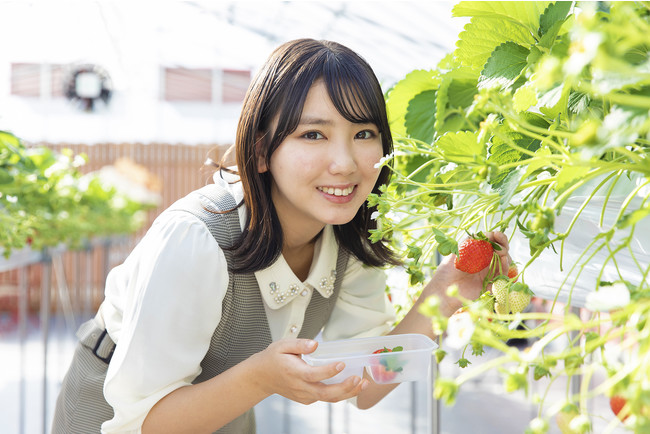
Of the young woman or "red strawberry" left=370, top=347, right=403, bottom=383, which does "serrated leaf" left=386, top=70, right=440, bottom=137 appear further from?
"red strawberry" left=370, top=347, right=403, bottom=383

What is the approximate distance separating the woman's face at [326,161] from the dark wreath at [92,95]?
10.4 meters

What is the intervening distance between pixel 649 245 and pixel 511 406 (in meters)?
3.48

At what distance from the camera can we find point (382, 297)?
1.34 meters

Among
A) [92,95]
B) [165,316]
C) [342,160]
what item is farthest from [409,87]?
[92,95]

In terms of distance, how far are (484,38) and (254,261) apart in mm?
508

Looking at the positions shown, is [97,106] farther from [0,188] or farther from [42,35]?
[0,188]

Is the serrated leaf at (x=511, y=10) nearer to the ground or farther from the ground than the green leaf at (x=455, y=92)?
farther from the ground

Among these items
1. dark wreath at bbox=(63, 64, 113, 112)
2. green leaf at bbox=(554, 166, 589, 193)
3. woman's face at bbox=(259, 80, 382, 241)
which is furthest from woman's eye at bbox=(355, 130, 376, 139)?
dark wreath at bbox=(63, 64, 113, 112)

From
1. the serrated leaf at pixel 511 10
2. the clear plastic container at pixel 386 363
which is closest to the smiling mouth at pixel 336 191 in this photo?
the clear plastic container at pixel 386 363

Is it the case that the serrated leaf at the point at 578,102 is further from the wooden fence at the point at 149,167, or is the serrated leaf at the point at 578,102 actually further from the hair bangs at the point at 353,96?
the wooden fence at the point at 149,167

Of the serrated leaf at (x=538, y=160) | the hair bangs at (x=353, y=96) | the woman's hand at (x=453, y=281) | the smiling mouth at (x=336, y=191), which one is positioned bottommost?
the woman's hand at (x=453, y=281)

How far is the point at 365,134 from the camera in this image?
38.2 inches

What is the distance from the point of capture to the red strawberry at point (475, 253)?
2.27 ft

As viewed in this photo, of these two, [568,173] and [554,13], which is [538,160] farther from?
[554,13]
